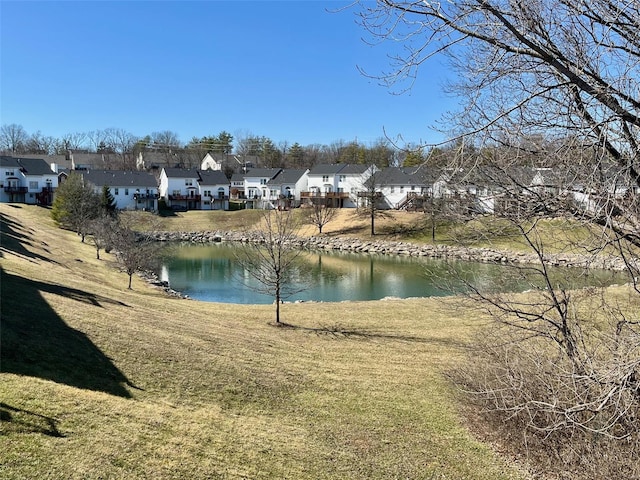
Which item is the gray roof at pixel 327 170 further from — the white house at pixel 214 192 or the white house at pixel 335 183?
the white house at pixel 214 192

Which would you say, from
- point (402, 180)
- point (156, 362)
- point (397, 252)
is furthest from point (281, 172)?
point (156, 362)

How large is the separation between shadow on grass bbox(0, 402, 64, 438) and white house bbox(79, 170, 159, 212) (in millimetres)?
61088

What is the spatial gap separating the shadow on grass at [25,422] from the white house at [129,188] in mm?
61088

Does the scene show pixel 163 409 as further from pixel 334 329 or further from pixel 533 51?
pixel 334 329

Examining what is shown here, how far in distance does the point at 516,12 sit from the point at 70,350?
867 centimetres

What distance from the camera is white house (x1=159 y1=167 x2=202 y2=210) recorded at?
2655 inches

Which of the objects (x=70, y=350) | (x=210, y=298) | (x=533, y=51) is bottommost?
(x=210, y=298)

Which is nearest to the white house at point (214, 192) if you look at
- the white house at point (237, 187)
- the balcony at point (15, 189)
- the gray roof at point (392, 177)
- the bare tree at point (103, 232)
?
the white house at point (237, 187)

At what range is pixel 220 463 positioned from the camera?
5.86m

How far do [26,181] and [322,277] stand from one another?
48.7 meters

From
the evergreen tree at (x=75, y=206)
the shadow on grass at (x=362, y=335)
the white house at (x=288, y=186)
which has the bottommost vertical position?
the shadow on grass at (x=362, y=335)

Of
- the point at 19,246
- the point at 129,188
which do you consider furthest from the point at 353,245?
the point at 129,188

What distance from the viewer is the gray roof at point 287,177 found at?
229ft

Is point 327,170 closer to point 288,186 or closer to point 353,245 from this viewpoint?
point 288,186
